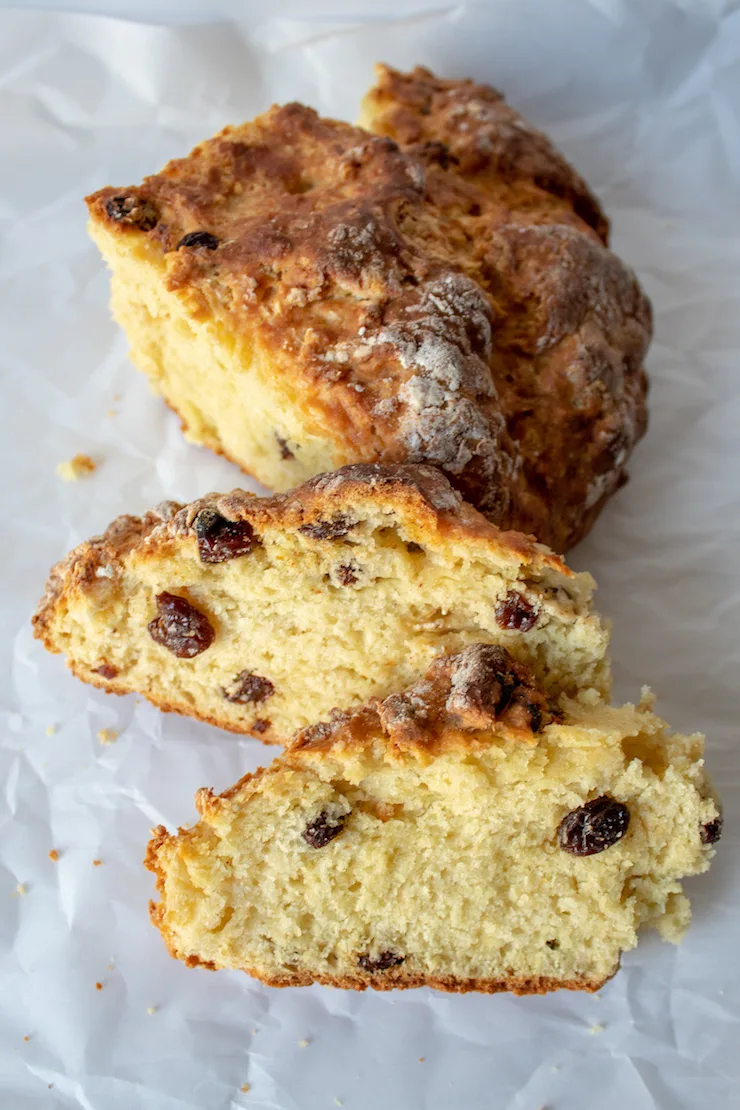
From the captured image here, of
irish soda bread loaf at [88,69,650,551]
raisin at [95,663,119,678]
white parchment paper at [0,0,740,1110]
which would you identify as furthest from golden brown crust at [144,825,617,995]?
irish soda bread loaf at [88,69,650,551]

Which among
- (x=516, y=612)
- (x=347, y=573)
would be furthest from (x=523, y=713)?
(x=347, y=573)

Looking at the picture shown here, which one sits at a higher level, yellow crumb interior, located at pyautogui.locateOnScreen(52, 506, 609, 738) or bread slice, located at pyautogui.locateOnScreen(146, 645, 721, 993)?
yellow crumb interior, located at pyautogui.locateOnScreen(52, 506, 609, 738)

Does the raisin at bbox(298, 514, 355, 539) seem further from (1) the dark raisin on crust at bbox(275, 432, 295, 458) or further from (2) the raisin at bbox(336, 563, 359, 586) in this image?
(1) the dark raisin on crust at bbox(275, 432, 295, 458)

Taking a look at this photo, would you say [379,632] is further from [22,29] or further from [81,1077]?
[22,29]

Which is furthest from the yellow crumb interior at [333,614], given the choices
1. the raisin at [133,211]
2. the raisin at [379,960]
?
the raisin at [133,211]

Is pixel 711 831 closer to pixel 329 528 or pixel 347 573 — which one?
pixel 347 573

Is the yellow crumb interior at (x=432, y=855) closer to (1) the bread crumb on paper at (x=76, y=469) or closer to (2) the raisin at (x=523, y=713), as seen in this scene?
(2) the raisin at (x=523, y=713)

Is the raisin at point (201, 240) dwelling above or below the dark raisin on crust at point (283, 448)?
above
